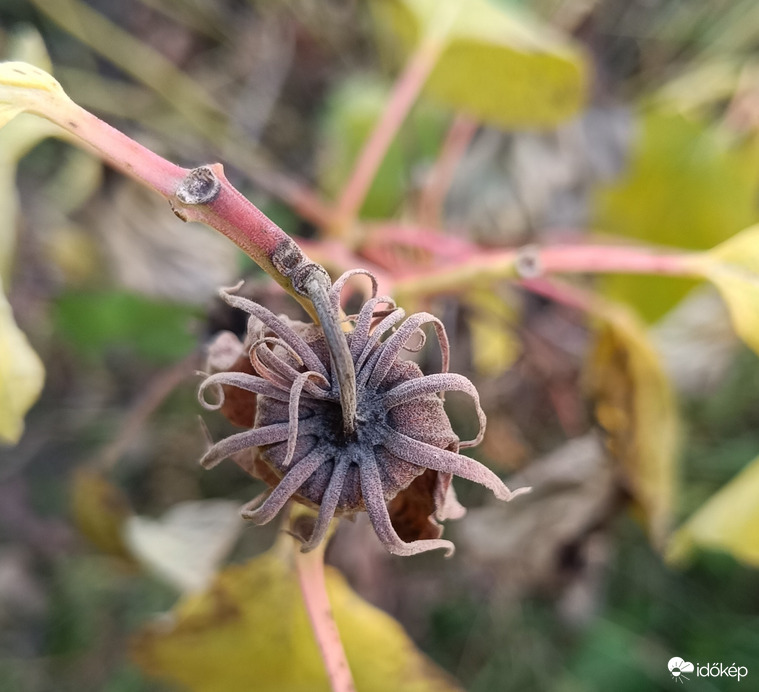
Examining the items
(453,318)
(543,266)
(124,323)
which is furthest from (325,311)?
(124,323)

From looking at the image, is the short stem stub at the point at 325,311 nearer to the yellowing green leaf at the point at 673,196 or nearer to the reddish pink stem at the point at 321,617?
the reddish pink stem at the point at 321,617

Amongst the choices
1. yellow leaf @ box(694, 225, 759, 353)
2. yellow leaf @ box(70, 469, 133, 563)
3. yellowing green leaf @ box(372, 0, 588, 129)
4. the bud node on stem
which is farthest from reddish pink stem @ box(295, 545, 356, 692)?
yellowing green leaf @ box(372, 0, 588, 129)

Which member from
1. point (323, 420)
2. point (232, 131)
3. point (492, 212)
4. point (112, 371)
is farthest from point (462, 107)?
point (112, 371)

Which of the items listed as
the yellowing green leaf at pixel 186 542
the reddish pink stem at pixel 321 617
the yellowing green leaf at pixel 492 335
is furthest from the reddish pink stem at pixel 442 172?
the reddish pink stem at pixel 321 617

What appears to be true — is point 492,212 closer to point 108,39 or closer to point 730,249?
point 730,249

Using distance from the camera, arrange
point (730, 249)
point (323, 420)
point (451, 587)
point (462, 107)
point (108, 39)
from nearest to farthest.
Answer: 1. point (323, 420)
2. point (730, 249)
3. point (462, 107)
4. point (451, 587)
5. point (108, 39)

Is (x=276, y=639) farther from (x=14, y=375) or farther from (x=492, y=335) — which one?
(x=492, y=335)
